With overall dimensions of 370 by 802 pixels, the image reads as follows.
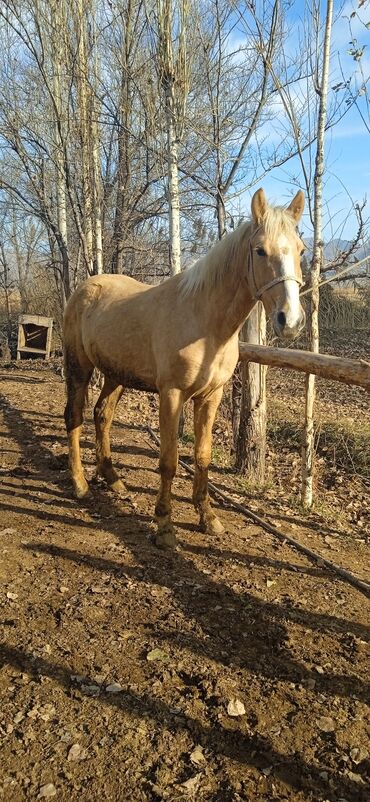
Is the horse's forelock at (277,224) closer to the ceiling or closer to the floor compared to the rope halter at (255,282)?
closer to the ceiling

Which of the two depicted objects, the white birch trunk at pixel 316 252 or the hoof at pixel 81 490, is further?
the hoof at pixel 81 490

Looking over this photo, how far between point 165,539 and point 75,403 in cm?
175

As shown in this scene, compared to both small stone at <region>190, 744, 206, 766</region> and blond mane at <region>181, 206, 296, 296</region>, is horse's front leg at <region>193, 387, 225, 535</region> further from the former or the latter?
small stone at <region>190, 744, 206, 766</region>

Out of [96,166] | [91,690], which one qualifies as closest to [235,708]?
[91,690]

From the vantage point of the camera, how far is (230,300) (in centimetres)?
347

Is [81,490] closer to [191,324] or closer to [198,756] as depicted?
[191,324]

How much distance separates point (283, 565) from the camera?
359cm

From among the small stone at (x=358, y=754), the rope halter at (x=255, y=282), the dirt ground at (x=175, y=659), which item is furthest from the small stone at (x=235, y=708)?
the rope halter at (x=255, y=282)

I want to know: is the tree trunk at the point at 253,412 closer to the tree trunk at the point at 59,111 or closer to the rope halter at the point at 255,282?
the rope halter at the point at 255,282

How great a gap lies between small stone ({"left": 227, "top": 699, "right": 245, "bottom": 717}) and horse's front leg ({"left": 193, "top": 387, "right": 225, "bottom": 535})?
179 centimetres

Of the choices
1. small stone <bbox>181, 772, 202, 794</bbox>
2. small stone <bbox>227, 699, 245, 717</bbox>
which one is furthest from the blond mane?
small stone <bbox>181, 772, 202, 794</bbox>

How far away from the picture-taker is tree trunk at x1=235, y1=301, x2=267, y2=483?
525 cm

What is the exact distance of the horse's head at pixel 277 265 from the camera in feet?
9.14

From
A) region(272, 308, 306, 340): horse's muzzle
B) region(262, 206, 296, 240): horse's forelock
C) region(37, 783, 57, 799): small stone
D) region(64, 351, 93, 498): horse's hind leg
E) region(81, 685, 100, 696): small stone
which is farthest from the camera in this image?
region(64, 351, 93, 498): horse's hind leg
